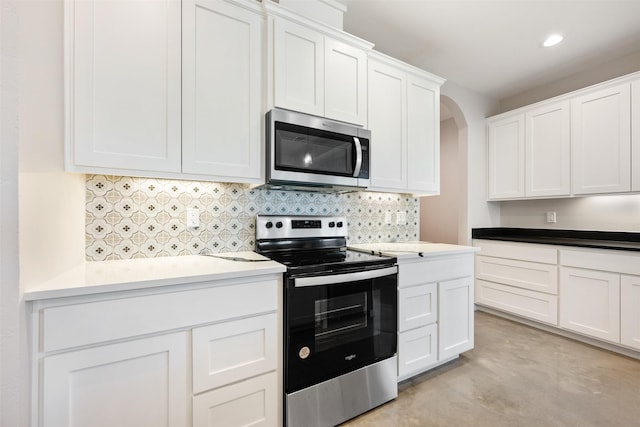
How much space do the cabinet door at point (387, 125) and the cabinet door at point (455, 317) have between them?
0.88 m

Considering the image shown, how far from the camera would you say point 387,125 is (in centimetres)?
226

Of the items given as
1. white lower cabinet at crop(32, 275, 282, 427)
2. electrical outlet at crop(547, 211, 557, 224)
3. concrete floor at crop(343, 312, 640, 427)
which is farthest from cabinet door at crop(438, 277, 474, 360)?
electrical outlet at crop(547, 211, 557, 224)

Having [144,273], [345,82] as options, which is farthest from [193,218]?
[345,82]

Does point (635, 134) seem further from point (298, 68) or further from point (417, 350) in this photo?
point (298, 68)

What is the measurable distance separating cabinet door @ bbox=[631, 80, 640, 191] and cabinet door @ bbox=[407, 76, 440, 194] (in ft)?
5.44

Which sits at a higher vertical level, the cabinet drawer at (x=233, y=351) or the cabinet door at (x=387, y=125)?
the cabinet door at (x=387, y=125)

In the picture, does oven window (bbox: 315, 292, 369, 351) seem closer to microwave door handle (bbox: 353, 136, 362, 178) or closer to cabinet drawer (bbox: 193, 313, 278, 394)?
cabinet drawer (bbox: 193, 313, 278, 394)

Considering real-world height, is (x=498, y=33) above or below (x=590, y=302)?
above

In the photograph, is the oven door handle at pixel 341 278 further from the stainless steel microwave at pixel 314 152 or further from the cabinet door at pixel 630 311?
the cabinet door at pixel 630 311

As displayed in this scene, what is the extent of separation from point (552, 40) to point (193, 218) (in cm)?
333

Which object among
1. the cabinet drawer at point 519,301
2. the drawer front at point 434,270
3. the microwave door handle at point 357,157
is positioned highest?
the microwave door handle at point 357,157

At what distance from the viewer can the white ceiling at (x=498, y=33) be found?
2.12 m

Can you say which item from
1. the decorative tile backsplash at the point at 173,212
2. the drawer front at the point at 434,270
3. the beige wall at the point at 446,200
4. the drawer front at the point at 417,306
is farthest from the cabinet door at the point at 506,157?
the decorative tile backsplash at the point at 173,212

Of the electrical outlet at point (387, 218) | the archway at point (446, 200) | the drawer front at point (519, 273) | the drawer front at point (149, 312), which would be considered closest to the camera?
the drawer front at point (149, 312)
